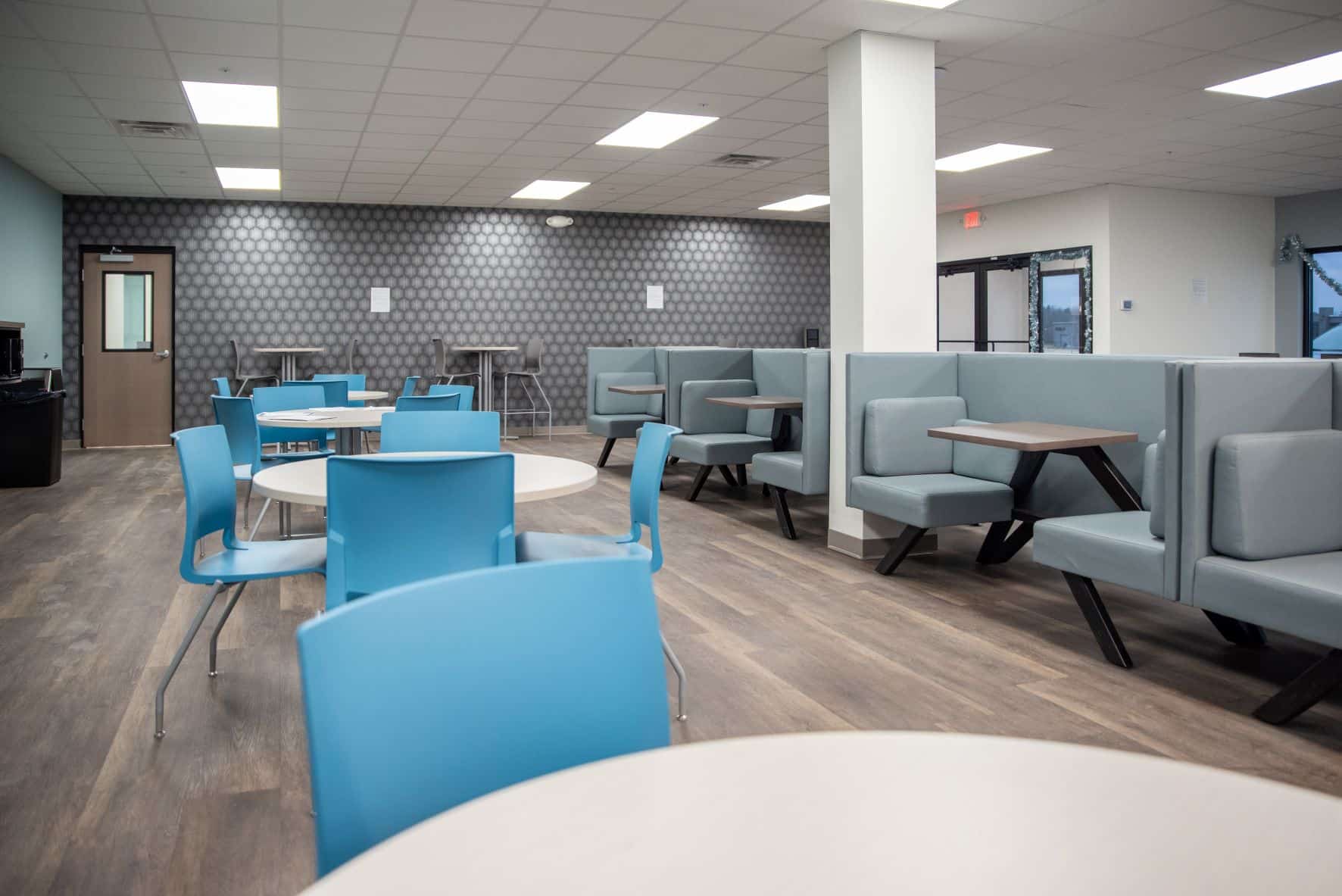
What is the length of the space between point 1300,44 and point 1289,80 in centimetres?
100

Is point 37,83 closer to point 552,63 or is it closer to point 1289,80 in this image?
point 552,63

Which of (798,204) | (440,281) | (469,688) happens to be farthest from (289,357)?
(469,688)

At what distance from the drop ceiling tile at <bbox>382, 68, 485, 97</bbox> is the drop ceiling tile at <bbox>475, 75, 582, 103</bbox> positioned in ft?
0.30

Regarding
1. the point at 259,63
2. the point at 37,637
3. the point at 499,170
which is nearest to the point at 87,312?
the point at 499,170

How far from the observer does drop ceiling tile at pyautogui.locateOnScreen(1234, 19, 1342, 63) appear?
5.68 m

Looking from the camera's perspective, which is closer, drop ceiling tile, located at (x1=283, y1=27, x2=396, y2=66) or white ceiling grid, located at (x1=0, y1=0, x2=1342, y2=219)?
white ceiling grid, located at (x1=0, y1=0, x2=1342, y2=219)

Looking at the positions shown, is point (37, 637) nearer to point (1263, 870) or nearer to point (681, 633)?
point (681, 633)

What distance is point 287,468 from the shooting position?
320 centimetres

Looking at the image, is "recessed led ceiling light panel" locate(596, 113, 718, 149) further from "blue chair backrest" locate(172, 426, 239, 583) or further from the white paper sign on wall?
"blue chair backrest" locate(172, 426, 239, 583)

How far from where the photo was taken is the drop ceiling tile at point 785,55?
5.76 metres

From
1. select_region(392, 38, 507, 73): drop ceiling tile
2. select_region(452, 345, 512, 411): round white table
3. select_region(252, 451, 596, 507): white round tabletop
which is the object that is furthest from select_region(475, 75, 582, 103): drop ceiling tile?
select_region(452, 345, 512, 411): round white table

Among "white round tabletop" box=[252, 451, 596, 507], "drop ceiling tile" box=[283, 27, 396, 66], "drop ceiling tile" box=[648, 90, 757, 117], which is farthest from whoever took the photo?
"drop ceiling tile" box=[648, 90, 757, 117]

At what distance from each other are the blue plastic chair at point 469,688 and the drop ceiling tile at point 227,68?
6.08m

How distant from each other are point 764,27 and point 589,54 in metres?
1.16
